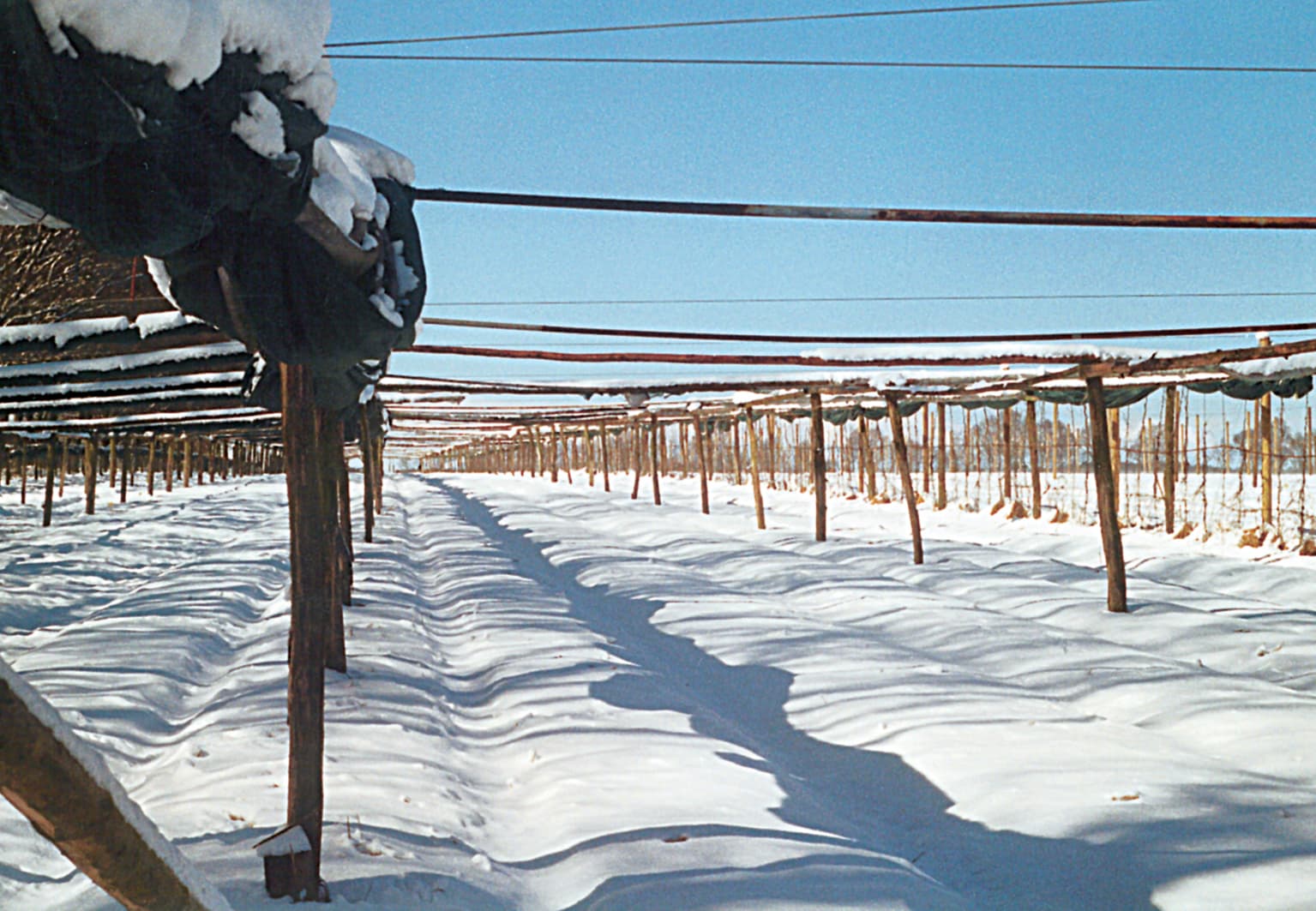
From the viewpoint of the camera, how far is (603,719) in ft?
18.6

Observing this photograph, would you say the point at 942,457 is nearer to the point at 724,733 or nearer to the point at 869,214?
the point at 724,733

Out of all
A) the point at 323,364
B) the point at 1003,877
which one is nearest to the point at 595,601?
the point at 1003,877

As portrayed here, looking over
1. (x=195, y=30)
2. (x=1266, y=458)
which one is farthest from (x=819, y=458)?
(x=195, y=30)

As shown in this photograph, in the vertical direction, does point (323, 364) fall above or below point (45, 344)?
below

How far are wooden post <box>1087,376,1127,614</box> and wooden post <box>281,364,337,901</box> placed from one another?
7.45 meters

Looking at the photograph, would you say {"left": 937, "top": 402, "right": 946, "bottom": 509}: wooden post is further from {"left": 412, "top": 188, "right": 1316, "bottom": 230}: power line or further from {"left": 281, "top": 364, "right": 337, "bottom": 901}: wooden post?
{"left": 281, "top": 364, "right": 337, "bottom": 901}: wooden post

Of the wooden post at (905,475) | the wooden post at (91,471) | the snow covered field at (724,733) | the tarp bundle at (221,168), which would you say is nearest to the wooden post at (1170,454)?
the snow covered field at (724,733)

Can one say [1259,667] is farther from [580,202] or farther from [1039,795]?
[580,202]

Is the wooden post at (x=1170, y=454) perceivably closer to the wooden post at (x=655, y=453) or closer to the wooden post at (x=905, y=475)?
the wooden post at (x=905, y=475)

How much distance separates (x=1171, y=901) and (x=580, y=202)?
3.58 meters

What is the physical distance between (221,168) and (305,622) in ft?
6.29

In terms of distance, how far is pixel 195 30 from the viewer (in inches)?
62.0

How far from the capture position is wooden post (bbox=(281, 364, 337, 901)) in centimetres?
319

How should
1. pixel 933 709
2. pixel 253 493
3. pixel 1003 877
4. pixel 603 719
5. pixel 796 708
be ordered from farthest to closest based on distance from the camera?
pixel 253 493 → pixel 796 708 → pixel 933 709 → pixel 603 719 → pixel 1003 877
